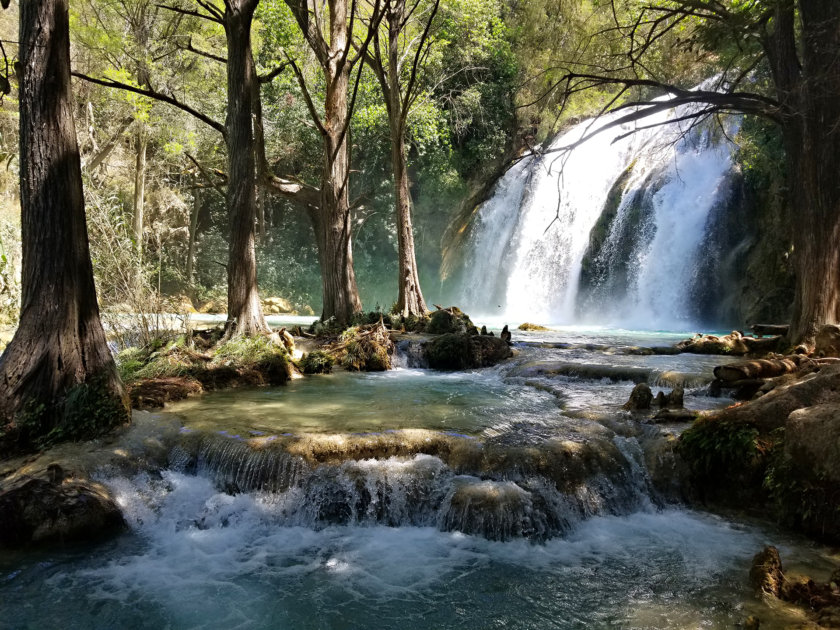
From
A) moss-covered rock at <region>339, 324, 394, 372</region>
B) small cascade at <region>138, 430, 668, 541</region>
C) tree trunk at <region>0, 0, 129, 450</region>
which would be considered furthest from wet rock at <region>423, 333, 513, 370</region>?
tree trunk at <region>0, 0, 129, 450</region>

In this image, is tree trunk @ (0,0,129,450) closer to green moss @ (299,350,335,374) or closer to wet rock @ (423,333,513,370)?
green moss @ (299,350,335,374)

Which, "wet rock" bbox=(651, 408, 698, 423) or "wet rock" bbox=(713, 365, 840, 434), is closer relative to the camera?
"wet rock" bbox=(713, 365, 840, 434)

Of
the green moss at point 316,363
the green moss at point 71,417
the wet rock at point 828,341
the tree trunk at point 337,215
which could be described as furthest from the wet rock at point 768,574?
the tree trunk at point 337,215

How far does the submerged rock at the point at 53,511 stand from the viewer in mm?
4125

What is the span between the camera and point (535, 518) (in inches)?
175

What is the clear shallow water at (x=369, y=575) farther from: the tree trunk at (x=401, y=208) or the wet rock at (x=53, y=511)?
the tree trunk at (x=401, y=208)

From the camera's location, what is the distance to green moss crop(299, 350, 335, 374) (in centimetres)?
952

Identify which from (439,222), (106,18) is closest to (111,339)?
(106,18)

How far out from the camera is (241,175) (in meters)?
9.45

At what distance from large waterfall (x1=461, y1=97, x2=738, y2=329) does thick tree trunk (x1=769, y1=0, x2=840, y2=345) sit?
5987 millimetres

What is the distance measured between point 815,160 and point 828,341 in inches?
97.9

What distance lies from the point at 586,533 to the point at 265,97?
25617 mm

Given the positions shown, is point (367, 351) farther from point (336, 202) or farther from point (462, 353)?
point (336, 202)

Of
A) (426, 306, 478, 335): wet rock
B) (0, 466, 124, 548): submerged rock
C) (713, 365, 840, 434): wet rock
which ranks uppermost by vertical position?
(426, 306, 478, 335): wet rock
